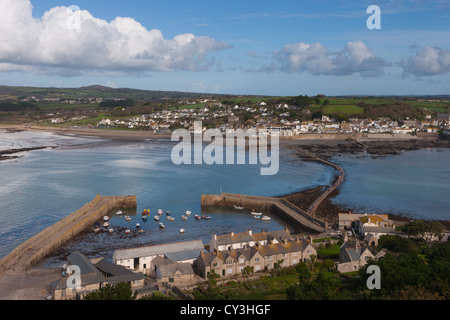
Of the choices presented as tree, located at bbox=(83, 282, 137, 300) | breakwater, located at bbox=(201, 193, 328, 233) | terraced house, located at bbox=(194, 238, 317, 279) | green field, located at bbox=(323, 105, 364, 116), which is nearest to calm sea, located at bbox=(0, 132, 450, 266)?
breakwater, located at bbox=(201, 193, 328, 233)

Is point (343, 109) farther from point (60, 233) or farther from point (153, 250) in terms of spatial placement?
point (153, 250)

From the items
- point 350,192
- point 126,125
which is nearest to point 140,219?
point 350,192

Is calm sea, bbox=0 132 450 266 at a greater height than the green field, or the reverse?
the green field

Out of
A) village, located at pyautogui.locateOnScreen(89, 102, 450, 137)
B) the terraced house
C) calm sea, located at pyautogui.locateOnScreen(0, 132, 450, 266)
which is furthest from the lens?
village, located at pyautogui.locateOnScreen(89, 102, 450, 137)

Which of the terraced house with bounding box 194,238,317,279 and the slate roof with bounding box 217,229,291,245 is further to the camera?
the slate roof with bounding box 217,229,291,245

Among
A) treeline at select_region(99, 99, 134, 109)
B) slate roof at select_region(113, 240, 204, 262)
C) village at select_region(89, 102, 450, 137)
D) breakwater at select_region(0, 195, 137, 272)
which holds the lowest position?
breakwater at select_region(0, 195, 137, 272)

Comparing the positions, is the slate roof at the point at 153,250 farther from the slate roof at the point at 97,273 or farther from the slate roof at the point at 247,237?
the slate roof at the point at 247,237

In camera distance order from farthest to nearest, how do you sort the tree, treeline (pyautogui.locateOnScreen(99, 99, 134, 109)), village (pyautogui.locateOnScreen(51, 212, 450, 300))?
1. treeline (pyautogui.locateOnScreen(99, 99, 134, 109))
2. village (pyautogui.locateOnScreen(51, 212, 450, 300))
3. the tree

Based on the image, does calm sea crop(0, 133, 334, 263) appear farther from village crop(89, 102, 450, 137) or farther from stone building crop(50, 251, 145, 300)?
village crop(89, 102, 450, 137)
